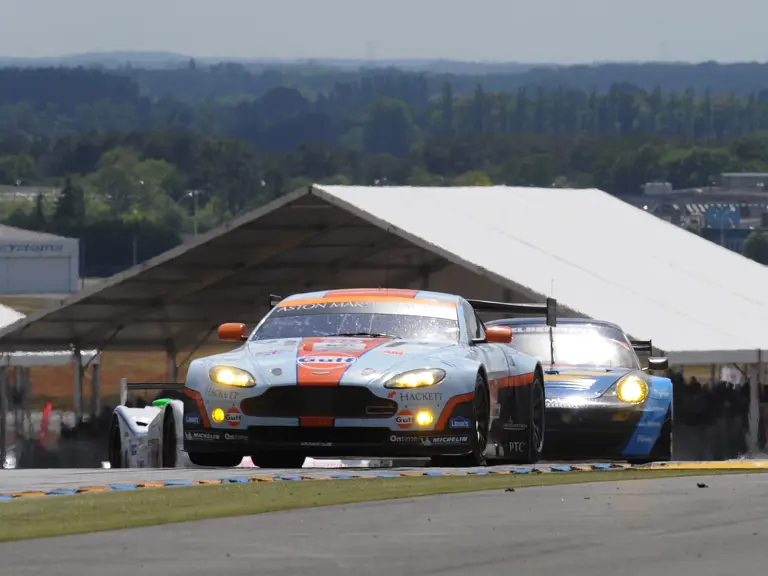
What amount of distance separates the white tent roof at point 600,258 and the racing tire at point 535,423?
39.5 feet

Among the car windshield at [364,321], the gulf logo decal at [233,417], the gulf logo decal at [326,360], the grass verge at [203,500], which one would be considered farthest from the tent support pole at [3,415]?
the grass verge at [203,500]

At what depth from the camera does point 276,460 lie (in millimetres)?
16047

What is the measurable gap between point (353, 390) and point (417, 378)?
1.43ft

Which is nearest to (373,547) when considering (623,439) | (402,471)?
(402,471)

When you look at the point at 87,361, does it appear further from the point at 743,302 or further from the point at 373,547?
the point at 373,547

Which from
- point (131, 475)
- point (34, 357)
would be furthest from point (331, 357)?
point (34, 357)

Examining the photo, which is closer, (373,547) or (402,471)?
(373,547)

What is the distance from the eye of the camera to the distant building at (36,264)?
17575 centimetres

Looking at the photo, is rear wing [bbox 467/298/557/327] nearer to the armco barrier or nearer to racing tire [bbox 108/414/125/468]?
the armco barrier

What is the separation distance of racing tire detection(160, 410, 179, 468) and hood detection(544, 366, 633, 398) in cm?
306

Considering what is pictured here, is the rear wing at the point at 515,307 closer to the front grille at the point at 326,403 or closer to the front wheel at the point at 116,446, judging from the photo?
the front wheel at the point at 116,446

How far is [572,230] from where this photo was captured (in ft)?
126

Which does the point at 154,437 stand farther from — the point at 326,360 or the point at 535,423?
the point at 326,360

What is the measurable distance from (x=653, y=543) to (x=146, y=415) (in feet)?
33.1
